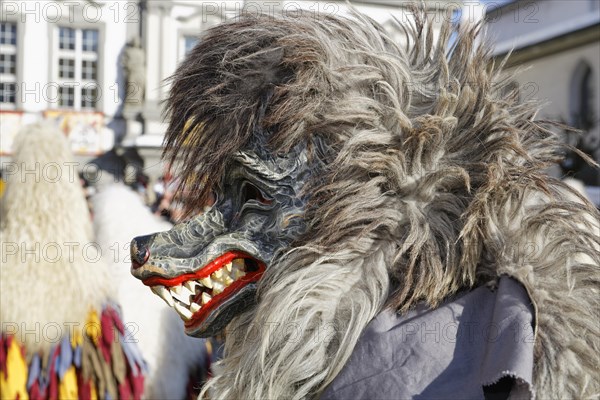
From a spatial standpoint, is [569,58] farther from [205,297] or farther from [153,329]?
[205,297]

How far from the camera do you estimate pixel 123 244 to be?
2.74 metres

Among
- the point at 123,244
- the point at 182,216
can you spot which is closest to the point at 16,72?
the point at 123,244

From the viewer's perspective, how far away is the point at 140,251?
118 cm

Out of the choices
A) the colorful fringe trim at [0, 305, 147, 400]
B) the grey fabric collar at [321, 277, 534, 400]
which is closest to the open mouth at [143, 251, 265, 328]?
the grey fabric collar at [321, 277, 534, 400]

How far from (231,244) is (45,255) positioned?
4.63ft

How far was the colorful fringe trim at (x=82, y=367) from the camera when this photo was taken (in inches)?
91.7

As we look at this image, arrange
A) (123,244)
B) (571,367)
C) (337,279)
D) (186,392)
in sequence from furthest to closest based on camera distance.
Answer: (123,244) < (186,392) < (337,279) < (571,367)

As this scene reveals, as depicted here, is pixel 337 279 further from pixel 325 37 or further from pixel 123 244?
pixel 123 244

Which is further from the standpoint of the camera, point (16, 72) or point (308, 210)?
point (16, 72)

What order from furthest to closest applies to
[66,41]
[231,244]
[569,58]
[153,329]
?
[66,41] < [569,58] < [153,329] < [231,244]

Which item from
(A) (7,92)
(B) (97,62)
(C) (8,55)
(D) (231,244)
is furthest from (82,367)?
(B) (97,62)

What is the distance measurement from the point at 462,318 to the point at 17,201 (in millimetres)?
1784

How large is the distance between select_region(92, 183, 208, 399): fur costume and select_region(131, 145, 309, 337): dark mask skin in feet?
4.44

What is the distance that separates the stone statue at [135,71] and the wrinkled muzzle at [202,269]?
15278mm
